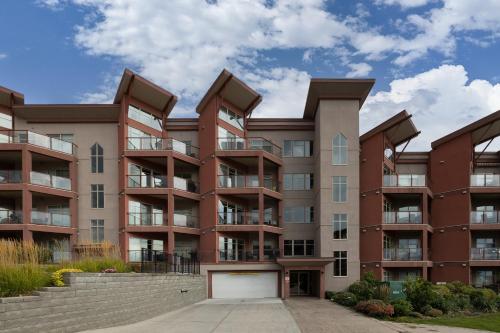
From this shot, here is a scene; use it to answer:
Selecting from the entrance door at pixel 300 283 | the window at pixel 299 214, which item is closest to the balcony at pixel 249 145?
the window at pixel 299 214

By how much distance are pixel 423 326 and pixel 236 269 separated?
61.7 ft

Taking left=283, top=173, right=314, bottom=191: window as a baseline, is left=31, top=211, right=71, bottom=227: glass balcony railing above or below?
below

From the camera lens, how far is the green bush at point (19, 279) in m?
12.2

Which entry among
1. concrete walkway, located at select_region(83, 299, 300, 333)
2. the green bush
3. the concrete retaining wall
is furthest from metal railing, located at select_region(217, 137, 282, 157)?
the green bush

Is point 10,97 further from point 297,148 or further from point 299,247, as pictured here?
point 299,247

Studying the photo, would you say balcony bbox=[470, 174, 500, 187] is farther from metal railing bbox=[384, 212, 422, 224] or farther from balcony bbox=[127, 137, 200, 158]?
balcony bbox=[127, 137, 200, 158]

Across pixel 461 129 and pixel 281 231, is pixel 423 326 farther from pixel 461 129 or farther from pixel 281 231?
pixel 461 129

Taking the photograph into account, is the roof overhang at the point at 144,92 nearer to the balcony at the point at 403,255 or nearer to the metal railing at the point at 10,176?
the metal railing at the point at 10,176

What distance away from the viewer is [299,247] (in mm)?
41875

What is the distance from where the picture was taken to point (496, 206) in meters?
41.4

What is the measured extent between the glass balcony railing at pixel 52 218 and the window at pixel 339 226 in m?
20.5

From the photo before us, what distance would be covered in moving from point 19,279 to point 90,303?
3.39 metres

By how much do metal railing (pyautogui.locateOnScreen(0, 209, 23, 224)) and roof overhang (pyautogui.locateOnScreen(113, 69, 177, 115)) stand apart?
1135 cm

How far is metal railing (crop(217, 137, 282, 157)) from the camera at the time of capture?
132 ft
